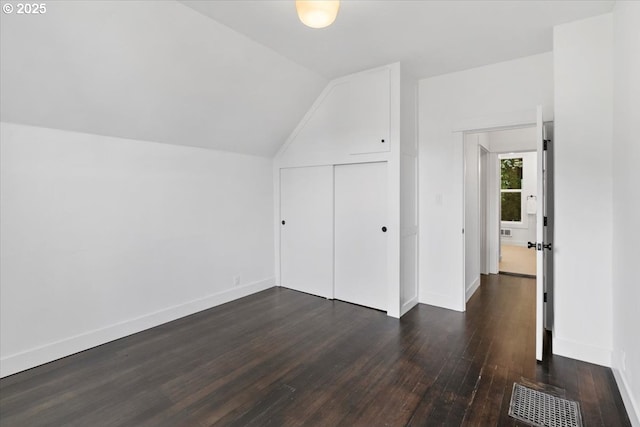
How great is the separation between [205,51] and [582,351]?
13.8 ft

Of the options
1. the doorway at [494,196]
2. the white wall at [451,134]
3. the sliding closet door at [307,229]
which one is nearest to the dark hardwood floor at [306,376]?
the doorway at [494,196]

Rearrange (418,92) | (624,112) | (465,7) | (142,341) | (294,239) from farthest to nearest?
(294,239) < (418,92) < (142,341) < (465,7) < (624,112)

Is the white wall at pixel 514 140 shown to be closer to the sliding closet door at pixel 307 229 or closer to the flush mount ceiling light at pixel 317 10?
the sliding closet door at pixel 307 229

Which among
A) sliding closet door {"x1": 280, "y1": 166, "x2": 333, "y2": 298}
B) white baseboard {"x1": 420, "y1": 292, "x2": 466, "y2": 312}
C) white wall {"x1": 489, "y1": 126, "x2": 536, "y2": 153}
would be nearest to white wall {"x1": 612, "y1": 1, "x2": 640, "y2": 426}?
white baseboard {"x1": 420, "y1": 292, "x2": 466, "y2": 312}

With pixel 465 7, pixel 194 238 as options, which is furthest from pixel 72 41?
pixel 465 7

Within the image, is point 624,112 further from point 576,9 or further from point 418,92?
point 418,92

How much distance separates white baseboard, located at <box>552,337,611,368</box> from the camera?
254cm

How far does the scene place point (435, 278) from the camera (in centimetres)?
393

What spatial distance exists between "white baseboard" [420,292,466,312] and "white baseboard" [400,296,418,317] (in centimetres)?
13

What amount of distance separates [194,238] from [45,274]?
54.9 inches

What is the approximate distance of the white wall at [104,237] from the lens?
2.52m

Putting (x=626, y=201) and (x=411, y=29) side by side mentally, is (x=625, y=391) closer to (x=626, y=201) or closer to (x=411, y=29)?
(x=626, y=201)

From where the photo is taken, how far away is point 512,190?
8742mm

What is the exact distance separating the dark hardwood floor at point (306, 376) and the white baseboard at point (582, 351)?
0.22 ft
